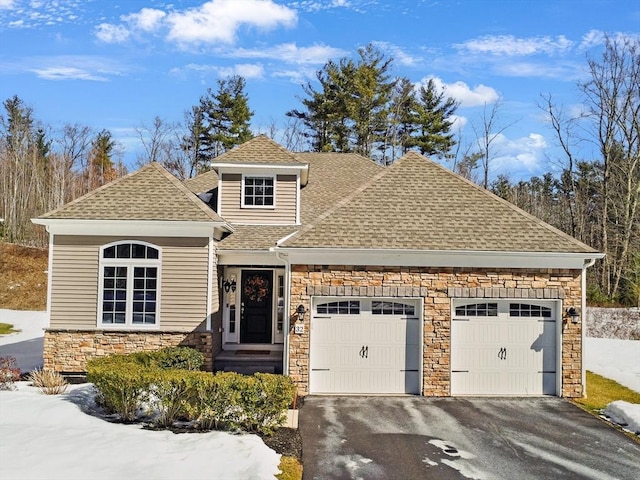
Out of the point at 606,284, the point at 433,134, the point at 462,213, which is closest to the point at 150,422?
the point at 462,213

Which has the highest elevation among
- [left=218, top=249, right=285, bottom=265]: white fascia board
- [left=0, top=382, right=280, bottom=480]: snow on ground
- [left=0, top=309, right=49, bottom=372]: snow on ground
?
[left=218, top=249, right=285, bottom=265]: white fascia board

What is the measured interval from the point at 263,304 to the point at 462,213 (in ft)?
21.3

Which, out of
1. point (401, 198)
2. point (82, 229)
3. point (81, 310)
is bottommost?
point (81, 310)

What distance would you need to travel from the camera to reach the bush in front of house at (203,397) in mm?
8438

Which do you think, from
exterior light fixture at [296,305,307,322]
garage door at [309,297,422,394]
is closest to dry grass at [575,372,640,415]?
garage door at [309,297,422,394]

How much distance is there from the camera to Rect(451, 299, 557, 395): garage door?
11.4 meters

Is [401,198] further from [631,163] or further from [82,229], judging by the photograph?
[631,163]

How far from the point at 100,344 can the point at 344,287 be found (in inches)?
257

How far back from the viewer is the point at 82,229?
1266 centimetres

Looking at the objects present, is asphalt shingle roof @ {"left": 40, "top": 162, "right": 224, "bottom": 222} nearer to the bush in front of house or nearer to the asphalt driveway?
the bush in front of house

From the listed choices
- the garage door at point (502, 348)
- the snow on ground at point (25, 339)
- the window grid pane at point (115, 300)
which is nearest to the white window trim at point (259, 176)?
the window grid pane at point (115, 300)

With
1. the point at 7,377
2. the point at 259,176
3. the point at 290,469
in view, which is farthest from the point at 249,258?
the point at 290,469

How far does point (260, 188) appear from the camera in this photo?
51.2 feet

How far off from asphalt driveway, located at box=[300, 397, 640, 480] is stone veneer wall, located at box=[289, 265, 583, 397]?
707 millimetres
